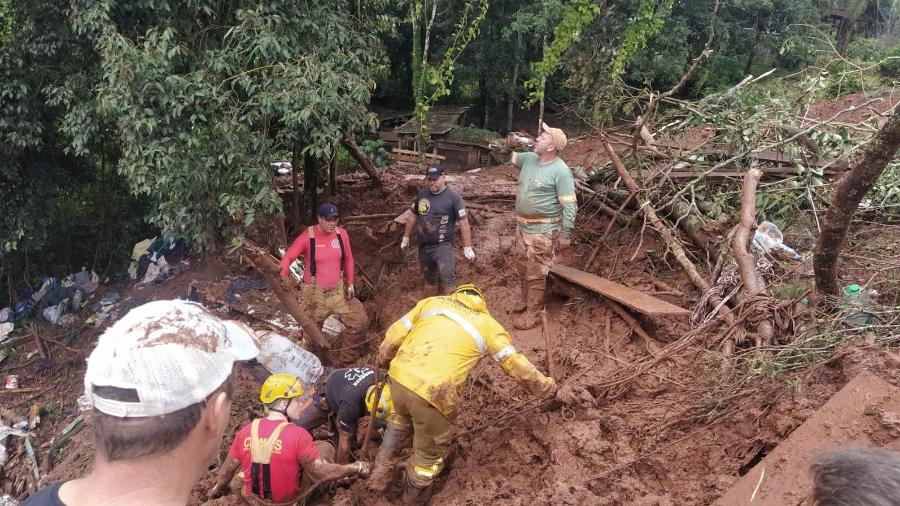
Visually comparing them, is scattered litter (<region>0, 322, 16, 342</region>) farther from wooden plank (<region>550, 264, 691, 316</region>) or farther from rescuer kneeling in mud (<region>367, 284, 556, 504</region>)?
wooden plank (<region>550, 264, 691, 316</region>)

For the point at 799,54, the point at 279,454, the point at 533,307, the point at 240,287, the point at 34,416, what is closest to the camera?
the point at 279,454

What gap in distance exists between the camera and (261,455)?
354cm

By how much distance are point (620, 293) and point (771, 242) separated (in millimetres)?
1400

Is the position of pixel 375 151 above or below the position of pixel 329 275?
below

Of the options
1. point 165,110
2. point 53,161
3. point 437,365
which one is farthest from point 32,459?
point 437,365

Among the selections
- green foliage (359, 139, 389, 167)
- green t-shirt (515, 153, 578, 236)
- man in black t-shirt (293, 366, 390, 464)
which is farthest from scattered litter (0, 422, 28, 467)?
green foliage (359, 139, 389, 167)

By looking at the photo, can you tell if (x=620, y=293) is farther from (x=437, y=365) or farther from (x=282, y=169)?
(x=282, y=169)

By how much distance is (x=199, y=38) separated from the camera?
556cm

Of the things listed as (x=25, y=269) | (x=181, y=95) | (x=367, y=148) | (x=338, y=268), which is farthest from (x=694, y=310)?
(x=367, y=148)

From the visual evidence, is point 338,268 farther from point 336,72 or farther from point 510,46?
point 510,46

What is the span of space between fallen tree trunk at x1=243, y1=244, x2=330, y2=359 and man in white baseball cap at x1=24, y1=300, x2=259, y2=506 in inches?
142

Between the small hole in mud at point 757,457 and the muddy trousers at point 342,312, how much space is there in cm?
377

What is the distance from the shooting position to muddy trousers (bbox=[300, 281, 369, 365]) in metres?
5.95

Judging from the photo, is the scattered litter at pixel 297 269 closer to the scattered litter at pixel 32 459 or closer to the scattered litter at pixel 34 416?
the scattered litter at pixel 32 459
